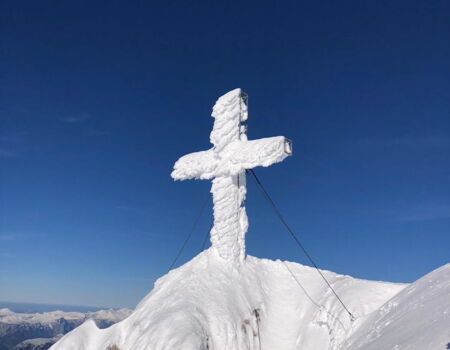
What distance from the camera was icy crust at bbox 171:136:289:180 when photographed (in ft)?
59.6

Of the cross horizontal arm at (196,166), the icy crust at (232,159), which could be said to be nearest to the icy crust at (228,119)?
the icy crust at (232,159)

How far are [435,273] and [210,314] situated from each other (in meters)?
8.67

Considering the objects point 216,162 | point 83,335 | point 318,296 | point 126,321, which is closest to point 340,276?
point 318,296

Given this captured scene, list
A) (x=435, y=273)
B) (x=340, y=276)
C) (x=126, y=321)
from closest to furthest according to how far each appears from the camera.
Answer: (x=435, y=273) < (x=126, y=321) < (x=340, y=276)

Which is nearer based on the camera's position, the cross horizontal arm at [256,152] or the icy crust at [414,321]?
the icy crust at [414,321]

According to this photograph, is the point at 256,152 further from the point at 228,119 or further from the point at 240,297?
the point at 240,297

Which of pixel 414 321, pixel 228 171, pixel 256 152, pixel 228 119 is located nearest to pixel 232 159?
pixel 228 171

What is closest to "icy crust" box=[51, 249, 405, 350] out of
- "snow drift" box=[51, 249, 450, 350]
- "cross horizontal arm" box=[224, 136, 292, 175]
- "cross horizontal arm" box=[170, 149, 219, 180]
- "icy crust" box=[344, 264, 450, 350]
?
"snow drift" box=[51, 249, 450, 350]

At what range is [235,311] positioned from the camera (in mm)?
17875

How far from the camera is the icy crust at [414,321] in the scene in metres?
9.85

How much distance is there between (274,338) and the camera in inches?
706

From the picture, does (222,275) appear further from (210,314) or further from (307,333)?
(307,333)

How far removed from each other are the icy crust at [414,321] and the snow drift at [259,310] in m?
0.06

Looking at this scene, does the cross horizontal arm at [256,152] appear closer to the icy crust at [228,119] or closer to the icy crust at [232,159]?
the icy crust at [232,159]
